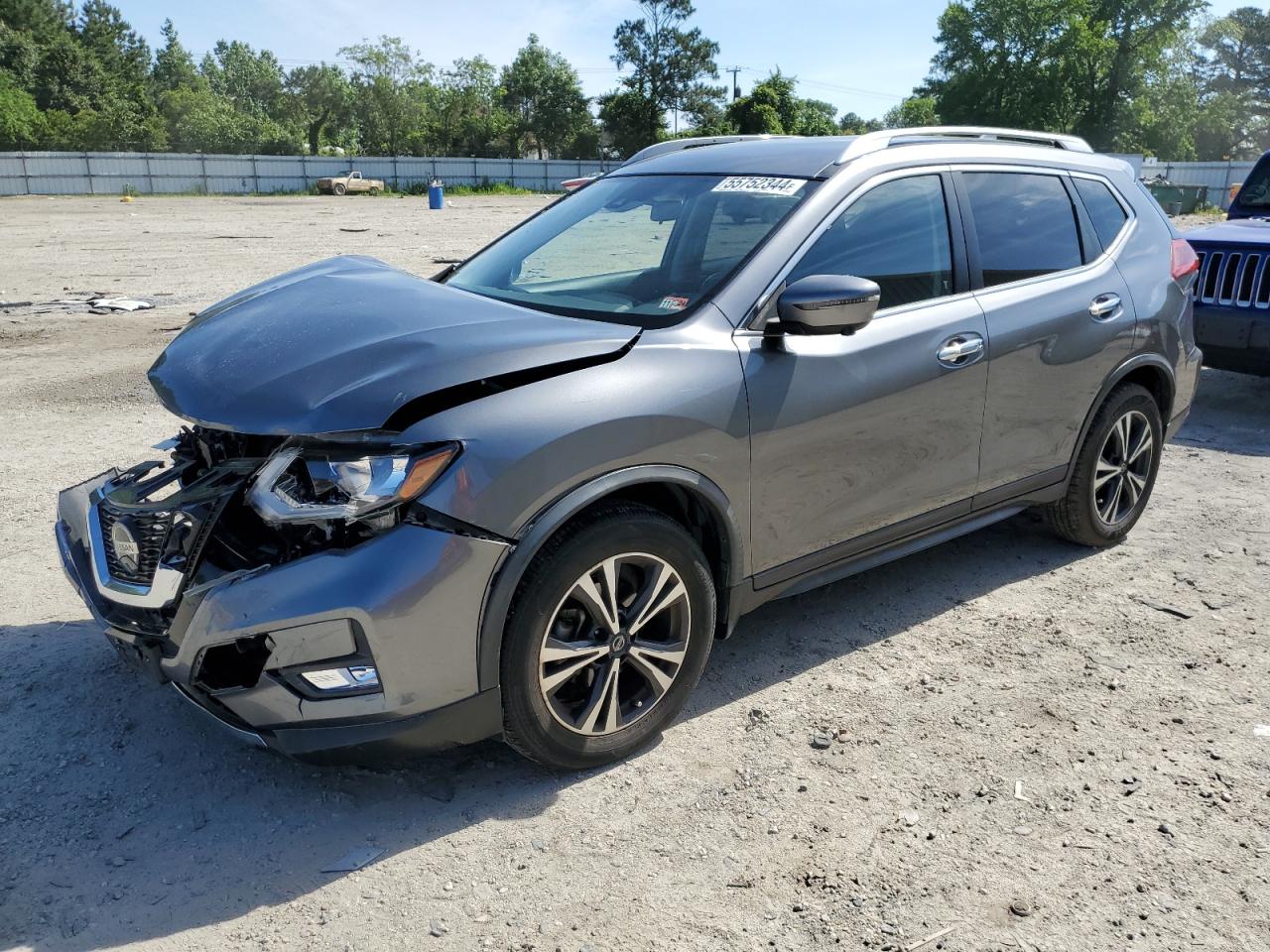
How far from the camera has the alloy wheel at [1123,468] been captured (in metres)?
4.92

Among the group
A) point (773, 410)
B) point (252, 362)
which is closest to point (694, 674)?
point (773, 410)

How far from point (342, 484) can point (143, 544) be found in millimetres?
679

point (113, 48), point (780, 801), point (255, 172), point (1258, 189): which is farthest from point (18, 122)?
point (780, 801)

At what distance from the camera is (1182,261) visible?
518 centimetres

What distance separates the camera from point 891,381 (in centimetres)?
375

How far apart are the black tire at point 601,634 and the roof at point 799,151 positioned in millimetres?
1548

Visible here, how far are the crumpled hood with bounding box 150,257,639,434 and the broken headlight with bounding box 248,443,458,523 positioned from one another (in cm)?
9

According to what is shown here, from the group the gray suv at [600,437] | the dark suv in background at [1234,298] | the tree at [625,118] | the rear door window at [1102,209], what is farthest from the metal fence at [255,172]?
the gray suv at [600,437]

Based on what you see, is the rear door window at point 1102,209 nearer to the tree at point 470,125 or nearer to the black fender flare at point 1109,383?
the black fender flare at point 1109,383

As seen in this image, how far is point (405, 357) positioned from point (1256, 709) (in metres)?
3.18

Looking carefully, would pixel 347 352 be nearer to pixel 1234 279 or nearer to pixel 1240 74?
pixel 1234 279

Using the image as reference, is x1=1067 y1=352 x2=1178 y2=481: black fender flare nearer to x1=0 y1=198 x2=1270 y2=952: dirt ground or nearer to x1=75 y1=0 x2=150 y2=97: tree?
x1=0 y1=198 x2=1270 y2=952: dirt ground

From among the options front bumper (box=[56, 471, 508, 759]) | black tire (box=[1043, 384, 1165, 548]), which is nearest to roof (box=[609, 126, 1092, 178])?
black tire (box=[1043, 384, 1165, 548])

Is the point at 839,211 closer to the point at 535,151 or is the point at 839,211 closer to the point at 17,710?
the point at 17,710
